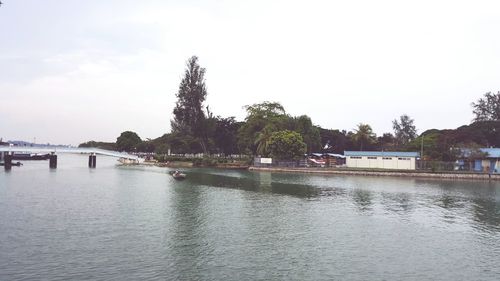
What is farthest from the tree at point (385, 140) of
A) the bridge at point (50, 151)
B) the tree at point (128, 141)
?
the tree at point (128, 141)

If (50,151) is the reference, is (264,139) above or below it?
above

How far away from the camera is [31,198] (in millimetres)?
36312

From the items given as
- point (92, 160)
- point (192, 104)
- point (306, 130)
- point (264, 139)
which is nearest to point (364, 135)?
point (306, 130)

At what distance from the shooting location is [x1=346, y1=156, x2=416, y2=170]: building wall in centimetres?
8051

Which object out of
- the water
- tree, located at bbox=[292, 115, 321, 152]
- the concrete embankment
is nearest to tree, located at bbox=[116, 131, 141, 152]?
tree, located at bbox=[292, 115, 321, 152]

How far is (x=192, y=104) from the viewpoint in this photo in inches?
4178

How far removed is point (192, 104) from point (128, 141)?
67.0 m

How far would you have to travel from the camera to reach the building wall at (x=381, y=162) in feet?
264

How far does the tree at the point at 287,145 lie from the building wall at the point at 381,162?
10.8 m

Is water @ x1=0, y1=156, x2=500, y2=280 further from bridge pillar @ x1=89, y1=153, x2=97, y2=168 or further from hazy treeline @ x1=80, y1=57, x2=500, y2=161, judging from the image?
bridge pillar @ x1=89, y1=153, x2=97, y2=168

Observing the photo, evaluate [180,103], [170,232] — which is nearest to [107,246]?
[170,232]

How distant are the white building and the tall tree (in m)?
38.8

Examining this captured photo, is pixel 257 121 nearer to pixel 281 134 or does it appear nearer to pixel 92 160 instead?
pixel 281 134

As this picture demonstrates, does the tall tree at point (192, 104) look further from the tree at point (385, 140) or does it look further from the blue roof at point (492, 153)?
the blue roof at point (492, 153)
